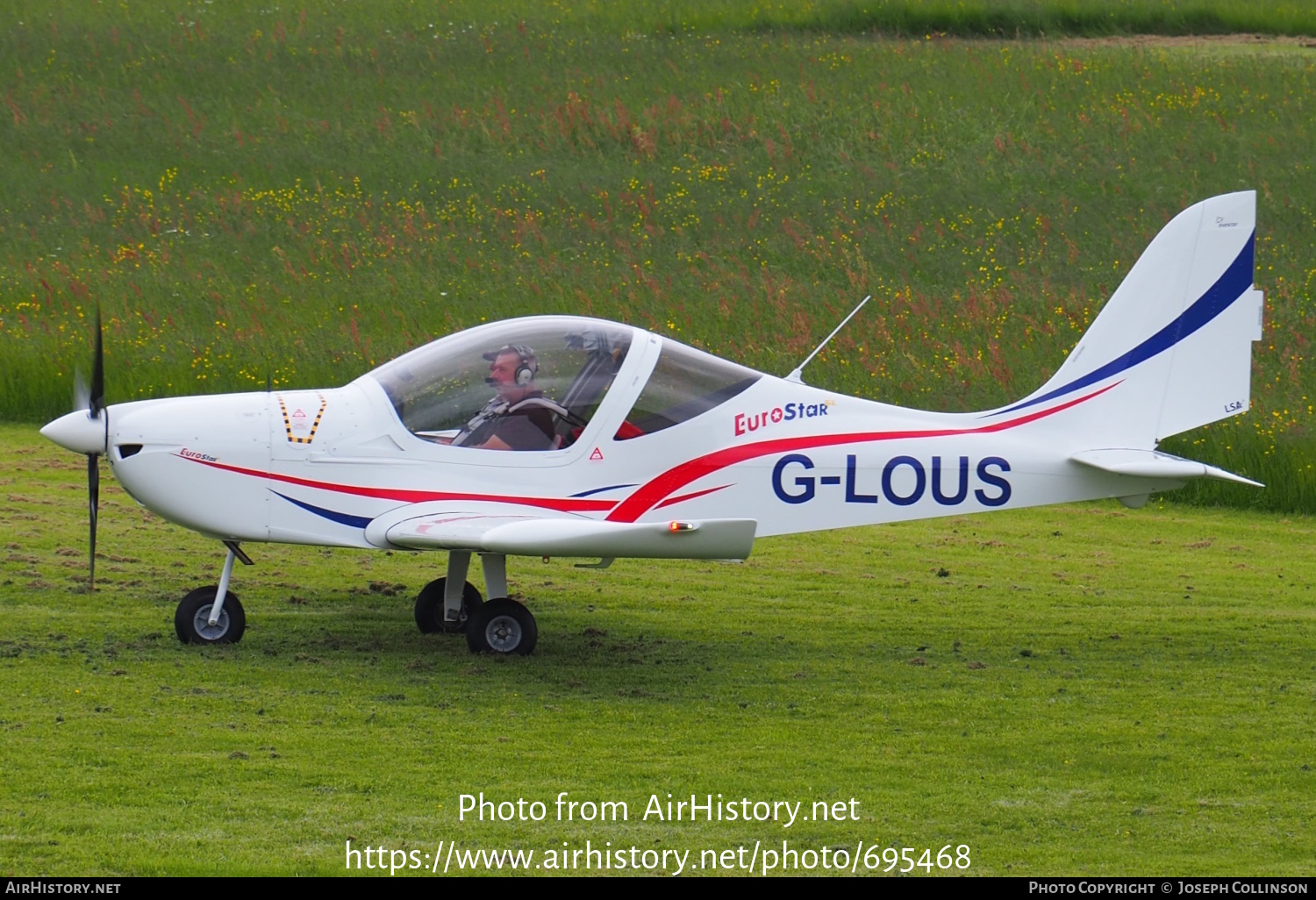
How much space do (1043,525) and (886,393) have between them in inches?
183

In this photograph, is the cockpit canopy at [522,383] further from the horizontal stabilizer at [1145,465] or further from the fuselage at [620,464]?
the horizontal stabilizer at [1145,465]

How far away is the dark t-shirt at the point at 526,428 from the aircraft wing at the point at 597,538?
25.2 inches

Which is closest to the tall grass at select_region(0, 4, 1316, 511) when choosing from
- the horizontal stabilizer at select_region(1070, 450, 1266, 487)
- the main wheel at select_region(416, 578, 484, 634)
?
the horizontal stabilizer at select_region(1070, 450, 1266, 487)

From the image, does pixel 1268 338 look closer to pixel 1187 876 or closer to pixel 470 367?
pixel 470 367

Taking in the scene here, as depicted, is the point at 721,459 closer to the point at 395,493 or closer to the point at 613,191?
the point at 395,493

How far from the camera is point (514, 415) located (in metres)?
8.75

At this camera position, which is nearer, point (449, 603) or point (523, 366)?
point (523, 366)

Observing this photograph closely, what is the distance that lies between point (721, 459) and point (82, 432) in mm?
3643

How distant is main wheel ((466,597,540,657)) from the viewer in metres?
8.79

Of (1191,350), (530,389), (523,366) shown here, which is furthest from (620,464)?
(1191,350)

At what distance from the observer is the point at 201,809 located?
6227 mm

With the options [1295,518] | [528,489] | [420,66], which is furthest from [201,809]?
[420,66]

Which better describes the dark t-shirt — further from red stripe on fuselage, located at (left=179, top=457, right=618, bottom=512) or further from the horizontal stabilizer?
the horizontal stabilizer

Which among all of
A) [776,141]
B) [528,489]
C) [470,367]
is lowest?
[528,489]
